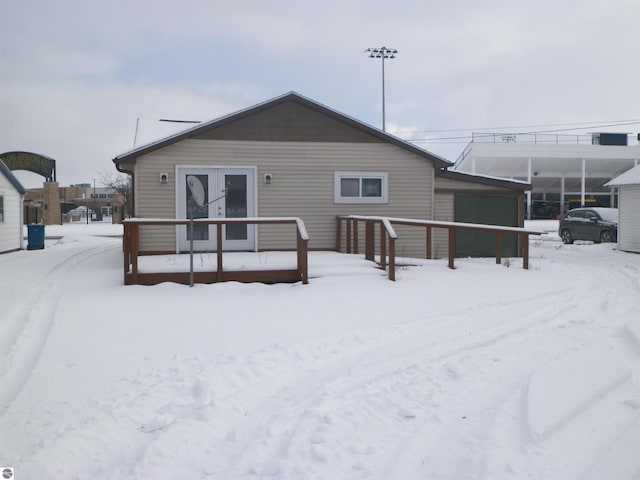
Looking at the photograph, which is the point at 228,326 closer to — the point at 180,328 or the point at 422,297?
the point at 180,328

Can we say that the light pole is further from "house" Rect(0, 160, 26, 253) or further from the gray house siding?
"house" Rect(0, 160, 26, 253)

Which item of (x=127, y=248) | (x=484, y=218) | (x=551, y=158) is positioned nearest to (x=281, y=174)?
(x=127, y=248)

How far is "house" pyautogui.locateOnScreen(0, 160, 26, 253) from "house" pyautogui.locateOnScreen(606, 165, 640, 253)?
62.0ft

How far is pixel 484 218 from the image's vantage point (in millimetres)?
14227

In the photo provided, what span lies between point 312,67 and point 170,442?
1373 centimetres

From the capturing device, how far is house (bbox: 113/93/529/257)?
38.9 ft

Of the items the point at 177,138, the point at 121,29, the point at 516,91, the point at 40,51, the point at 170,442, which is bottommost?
the point at 170,442

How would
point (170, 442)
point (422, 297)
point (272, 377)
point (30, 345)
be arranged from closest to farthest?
1. point (170, 442)
2. point (272, 377)
3. point (30, 345)
4. point (422, 297)

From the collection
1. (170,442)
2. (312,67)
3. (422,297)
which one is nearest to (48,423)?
(170,442)

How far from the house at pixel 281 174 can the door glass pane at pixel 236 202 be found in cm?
2

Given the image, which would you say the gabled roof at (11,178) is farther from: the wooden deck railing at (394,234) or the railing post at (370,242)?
the railing post at (370,242)

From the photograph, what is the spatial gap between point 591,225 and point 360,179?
11788 millimetres

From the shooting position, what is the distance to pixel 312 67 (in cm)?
1533

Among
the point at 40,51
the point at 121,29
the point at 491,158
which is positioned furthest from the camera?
the point at 491,158
